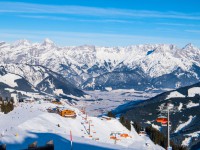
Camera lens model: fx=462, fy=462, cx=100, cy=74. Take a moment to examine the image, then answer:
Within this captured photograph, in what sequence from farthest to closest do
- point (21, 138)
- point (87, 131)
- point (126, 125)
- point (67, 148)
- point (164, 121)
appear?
point (126, 125)
point (87, 131)
point (21, 138)
point (67, 148)
point (164, 121)

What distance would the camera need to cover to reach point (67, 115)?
508 ft

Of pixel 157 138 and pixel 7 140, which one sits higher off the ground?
pixel 7 140

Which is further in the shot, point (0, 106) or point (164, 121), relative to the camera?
point (0, 106)

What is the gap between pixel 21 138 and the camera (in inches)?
2586

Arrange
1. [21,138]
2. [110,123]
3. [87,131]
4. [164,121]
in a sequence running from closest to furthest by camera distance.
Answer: [164,121]
[21,138]
[87,131]
[110,123]

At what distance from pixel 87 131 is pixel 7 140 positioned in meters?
74.0

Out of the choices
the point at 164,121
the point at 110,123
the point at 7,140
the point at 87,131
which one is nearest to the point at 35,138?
the point at 7,140

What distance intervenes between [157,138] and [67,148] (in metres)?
122

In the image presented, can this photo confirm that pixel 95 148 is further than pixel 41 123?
No

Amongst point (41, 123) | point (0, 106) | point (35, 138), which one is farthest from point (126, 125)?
point (35, 138)

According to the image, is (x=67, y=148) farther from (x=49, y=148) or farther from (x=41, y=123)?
(x=41, y=123)

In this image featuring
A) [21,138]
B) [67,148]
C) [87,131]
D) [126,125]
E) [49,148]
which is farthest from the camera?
[126,125]

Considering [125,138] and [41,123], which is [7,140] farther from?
[125,138]

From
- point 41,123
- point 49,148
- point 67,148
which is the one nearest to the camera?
point 49,148
